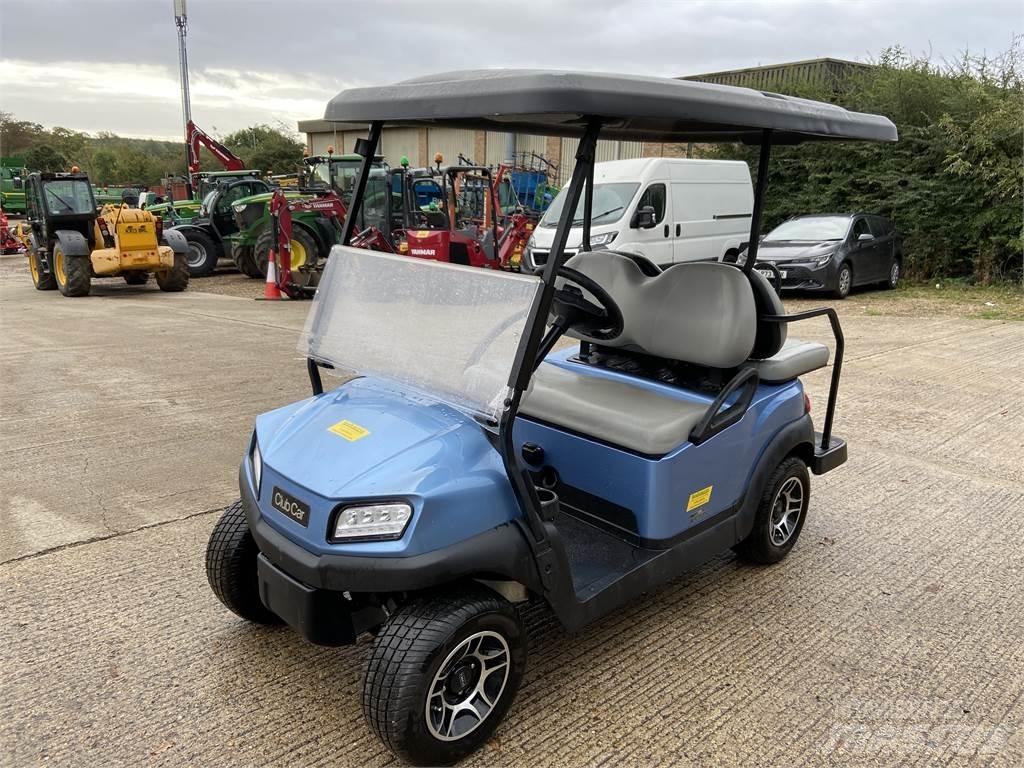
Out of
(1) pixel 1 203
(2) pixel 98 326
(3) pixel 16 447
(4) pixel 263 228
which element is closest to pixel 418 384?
(3) pixel 16 447

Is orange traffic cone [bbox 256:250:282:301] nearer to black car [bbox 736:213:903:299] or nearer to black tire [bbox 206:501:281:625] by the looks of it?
black car [bbox 736:213:903:299]

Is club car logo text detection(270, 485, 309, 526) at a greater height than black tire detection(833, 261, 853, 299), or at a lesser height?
greater

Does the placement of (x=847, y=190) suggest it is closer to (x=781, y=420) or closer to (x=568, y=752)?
(x=781, y=420)

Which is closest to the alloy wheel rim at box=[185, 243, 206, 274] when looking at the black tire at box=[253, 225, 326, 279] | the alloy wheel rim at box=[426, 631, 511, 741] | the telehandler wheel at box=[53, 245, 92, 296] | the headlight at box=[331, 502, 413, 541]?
the black tire at box=[253, 225, 326, 279]

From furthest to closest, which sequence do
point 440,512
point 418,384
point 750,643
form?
point 750,643, point 418,384, point 440,512

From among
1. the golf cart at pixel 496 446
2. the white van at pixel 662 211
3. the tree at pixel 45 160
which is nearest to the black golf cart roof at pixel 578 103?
the golf cart at pixel 496 446

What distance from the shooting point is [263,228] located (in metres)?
13.1

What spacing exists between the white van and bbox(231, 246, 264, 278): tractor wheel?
18.8 feet

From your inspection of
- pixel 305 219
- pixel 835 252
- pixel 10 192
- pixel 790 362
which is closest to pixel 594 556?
pixel 790 362

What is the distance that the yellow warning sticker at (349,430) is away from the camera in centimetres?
212

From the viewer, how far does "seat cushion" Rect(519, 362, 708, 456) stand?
253 centimetres

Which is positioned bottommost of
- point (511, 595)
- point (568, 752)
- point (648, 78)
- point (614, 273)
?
point (568, 752)

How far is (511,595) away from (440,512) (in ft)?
1.34

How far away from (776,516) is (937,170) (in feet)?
37.0
